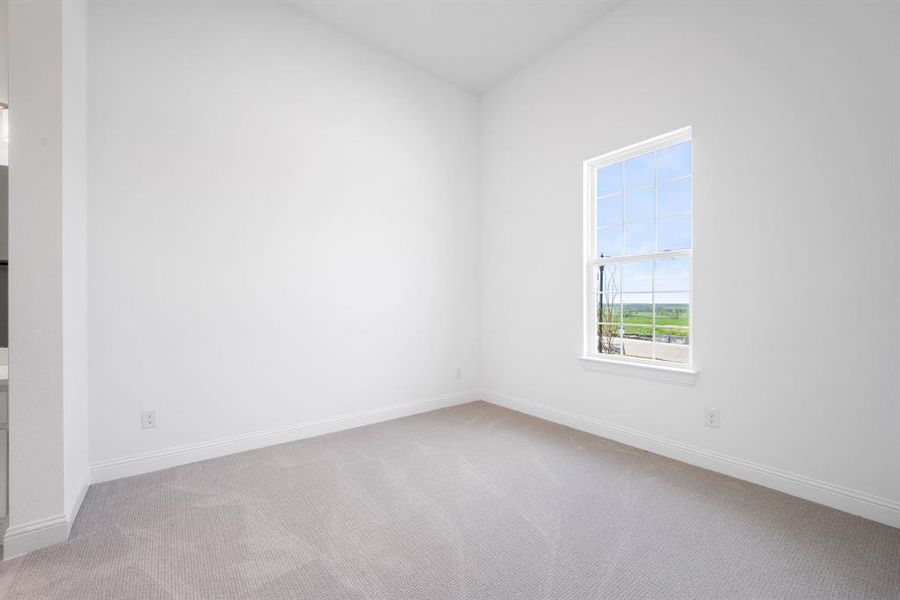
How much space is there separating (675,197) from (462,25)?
2249 mm

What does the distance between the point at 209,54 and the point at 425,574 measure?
11.5 feet

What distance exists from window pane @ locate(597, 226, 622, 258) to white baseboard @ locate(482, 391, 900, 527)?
4.64ft

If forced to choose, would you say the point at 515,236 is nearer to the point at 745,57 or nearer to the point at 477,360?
the point at 477,360

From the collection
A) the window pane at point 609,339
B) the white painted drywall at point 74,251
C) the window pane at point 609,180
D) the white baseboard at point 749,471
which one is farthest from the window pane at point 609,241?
the white painted drywall at point 74,251

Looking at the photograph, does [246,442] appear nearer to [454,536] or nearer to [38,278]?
[38,278]

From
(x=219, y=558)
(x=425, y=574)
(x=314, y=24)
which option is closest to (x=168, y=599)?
(x=219, y=558)

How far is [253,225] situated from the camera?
10.00 feet

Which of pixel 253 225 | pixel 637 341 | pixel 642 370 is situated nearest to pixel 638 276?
pixel 637 341

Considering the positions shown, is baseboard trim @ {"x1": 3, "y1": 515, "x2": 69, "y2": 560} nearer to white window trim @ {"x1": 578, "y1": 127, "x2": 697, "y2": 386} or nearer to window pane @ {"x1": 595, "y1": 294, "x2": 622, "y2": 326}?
white window trim @ {"x1": 578, "y1": 127, "x2": 697, "y2": 386}

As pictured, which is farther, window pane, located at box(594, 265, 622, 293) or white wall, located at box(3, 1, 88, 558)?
window pane, located at box(594, 265, 622, 293)

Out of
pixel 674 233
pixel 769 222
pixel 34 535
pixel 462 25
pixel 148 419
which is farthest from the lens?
pixel 462 25

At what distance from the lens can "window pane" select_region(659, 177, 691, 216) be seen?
115 inches

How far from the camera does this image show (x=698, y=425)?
9.02 ft

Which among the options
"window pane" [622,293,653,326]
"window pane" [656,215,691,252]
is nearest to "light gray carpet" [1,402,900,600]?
"window pane" [622,293,653,326]
